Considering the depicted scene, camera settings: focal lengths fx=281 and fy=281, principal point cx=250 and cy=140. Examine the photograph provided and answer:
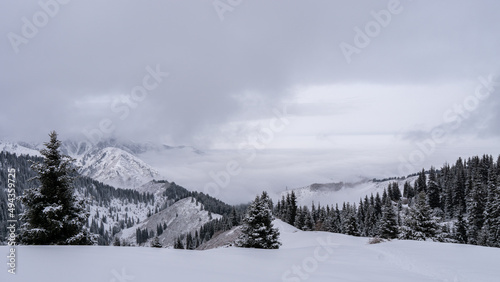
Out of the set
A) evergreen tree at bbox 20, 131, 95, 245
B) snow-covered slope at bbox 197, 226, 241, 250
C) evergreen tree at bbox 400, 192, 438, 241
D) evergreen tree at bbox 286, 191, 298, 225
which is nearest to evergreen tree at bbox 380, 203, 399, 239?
evergreen tree at bbox 400, 192, 438, 241

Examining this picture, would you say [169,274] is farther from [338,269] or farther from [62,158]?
[62,158]

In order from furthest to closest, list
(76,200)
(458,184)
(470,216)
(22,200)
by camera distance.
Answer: (458,184), (470,216), (76,200), (22,200)

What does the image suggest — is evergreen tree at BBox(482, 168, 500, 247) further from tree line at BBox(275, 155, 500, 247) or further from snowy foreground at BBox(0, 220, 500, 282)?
snowy foreground at BBox(0, 220, 500, 282)

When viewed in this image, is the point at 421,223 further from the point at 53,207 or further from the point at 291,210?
the point at 291,210

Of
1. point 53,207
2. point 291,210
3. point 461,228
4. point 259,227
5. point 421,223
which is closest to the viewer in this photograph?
point 53,207

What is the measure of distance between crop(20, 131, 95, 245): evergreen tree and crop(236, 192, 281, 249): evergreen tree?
45.6 feet

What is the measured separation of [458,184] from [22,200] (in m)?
105

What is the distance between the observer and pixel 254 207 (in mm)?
27969

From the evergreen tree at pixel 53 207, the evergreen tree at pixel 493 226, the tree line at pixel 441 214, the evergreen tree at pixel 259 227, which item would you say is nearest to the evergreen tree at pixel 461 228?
the tree line at pixel 441 214

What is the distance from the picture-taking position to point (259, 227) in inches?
1076

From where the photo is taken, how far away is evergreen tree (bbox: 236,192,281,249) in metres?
27.1

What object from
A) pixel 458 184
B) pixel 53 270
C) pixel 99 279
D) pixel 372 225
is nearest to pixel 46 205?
pixel 53 270

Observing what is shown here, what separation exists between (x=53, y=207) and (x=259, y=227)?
17013 mm

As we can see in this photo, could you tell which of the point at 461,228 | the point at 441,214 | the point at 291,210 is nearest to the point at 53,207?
the point at 461,228
